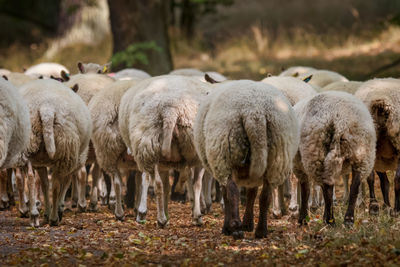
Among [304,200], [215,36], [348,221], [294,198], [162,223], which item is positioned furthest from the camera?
[215,36]

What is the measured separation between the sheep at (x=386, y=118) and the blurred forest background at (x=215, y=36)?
556 cm

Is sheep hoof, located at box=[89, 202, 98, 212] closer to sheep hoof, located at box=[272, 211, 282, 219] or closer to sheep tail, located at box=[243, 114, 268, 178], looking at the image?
sheep hoof, located at box=[272, 211, 282, 219]

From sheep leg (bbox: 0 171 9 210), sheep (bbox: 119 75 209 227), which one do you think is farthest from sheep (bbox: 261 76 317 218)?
sheep leg (bbox: 0 171 9 210)

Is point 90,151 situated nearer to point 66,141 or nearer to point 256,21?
point 66,141

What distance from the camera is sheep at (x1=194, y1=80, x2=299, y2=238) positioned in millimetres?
5992

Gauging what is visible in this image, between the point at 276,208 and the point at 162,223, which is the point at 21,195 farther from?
the point at 276,208

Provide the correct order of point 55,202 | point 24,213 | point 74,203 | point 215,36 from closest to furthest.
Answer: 1. point 55,202
2. point 24,213
3. point 74,203
4. point 215,36

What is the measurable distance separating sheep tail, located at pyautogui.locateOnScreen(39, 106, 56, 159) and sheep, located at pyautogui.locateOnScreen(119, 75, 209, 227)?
853 millimetres

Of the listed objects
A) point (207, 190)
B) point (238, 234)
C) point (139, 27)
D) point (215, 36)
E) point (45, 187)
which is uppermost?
point (215, 36)

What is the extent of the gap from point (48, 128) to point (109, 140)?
45.7 inches

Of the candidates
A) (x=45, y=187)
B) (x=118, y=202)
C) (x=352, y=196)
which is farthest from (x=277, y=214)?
(x=45, y=187)

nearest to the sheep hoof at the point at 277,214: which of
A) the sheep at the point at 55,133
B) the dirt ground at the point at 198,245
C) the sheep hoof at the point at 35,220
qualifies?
the dirt ground at the point at 198,245

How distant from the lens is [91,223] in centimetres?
788

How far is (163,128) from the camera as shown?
700 centimetres
